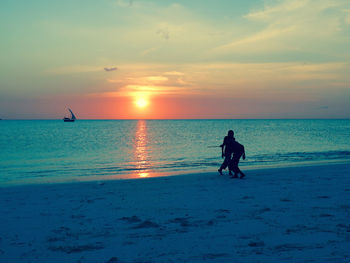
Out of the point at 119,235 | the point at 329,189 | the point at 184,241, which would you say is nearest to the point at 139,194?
the point at 119,235

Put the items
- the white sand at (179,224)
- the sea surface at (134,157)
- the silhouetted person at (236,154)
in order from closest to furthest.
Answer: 1. the white sand at (179,224)
2. the silhouetted person at (236,154)
3. the sea surface at (134,157)

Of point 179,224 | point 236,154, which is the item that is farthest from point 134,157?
point 179,224

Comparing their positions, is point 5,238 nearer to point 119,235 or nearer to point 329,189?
point 119,235

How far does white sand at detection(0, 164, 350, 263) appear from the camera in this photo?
515 cm

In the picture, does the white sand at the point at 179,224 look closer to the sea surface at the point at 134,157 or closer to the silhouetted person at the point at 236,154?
the silhouetted person at the point at 236,154

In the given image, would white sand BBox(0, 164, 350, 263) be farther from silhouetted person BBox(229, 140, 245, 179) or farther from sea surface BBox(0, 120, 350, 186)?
sea surface BBox(0, 120, 350, 186)

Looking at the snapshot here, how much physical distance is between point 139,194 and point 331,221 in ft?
19.3

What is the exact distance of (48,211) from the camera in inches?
315

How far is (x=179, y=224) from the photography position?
6.72m

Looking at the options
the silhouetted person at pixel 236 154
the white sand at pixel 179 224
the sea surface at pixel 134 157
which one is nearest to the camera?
the white sand at pixel 179 224

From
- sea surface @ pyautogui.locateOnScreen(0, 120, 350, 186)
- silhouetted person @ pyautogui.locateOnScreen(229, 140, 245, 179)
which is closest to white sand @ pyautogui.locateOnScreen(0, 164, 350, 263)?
silhouetted person @ pyautogui.locateOnScreen(229, 140, 245, 179)

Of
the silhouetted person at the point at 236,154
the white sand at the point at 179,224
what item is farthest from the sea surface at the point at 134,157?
the white sand at the point at 179,224

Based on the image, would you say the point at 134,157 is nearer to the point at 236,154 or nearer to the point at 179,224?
the point at 236,154

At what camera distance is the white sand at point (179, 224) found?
5.15 metres
